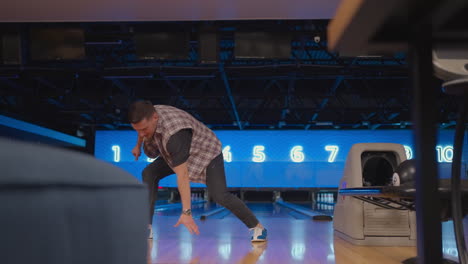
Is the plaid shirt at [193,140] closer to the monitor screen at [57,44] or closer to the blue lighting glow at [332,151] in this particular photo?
the monitor screen at [57,44]

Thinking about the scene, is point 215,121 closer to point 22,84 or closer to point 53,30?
point 22,84

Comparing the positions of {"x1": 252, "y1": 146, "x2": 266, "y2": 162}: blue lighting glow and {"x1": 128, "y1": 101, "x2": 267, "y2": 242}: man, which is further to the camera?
{"x1": 252, "y1": 146, "x2": 266, "y2": 162}: blue lighting glow

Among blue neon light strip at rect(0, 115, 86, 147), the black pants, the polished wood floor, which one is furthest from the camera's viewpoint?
blue neon light strip at rect(0, 115, 86, 147)

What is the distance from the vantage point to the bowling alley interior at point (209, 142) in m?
0.69

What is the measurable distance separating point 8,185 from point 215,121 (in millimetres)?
14454

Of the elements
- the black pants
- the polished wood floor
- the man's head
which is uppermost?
the man's head

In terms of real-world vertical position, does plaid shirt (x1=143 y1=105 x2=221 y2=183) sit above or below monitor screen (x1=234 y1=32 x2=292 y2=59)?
below

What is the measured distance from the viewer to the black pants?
3.20 m

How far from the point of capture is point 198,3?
493cm

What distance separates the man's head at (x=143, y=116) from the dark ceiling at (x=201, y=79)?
6.51 ft

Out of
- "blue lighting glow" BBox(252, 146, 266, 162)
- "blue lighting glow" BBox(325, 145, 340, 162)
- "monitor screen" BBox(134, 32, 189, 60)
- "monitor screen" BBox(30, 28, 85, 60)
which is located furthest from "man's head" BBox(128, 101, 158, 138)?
"blue lighting glow" BBox(325, 145, 340, 162)

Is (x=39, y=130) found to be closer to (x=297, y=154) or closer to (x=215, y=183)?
(x=297, y=154)

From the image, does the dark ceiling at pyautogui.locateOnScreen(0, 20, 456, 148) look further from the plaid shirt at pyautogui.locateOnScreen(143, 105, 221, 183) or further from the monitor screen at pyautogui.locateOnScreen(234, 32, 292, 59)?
the plaid shirt at pyautogui.locateOnScreen(143, 105, 221, 183)

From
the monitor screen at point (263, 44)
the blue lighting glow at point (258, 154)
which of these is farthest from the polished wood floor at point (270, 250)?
the blue lighting glow at point (258, 154)
